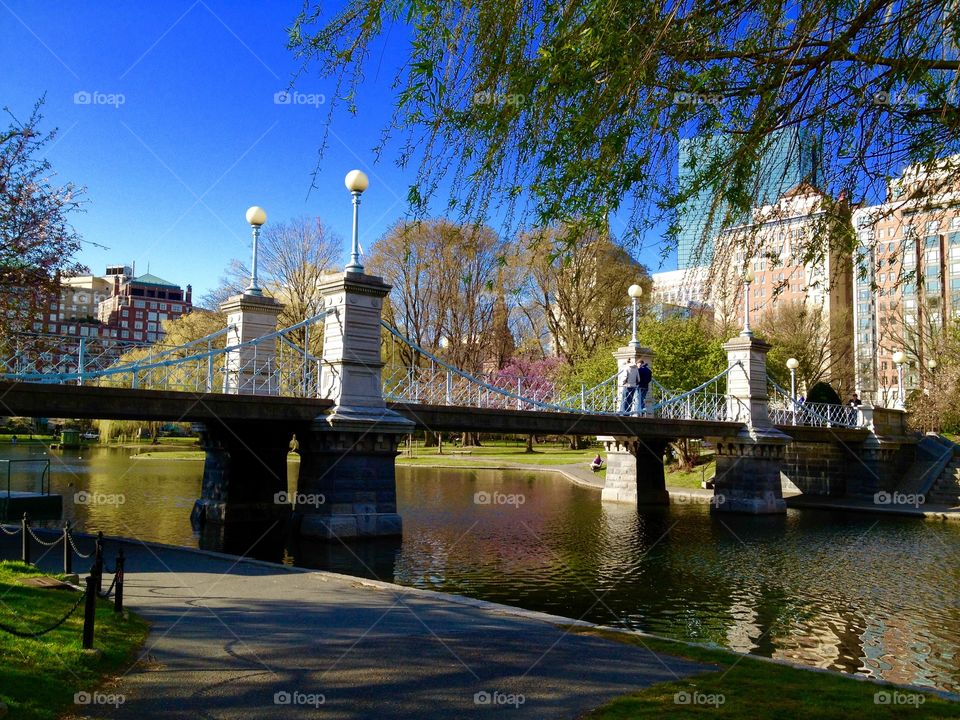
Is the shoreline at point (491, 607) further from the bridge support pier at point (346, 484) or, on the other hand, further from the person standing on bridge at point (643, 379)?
the person standing on bridge at point (643, 379)

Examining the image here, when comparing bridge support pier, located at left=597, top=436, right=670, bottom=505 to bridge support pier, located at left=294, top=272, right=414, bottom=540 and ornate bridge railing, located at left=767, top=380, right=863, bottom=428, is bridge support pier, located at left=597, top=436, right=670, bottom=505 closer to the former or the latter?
ornate bridge railing, located at left=767, top=380, right=863, bottom=428

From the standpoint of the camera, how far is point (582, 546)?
1698 cm

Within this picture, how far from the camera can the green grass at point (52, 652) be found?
509cm

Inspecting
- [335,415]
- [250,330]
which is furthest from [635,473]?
[250,330]

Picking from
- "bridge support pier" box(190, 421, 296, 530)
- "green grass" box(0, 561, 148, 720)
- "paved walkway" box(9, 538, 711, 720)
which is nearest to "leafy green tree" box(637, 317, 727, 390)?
"bridge support pier" box(190, 421, 296, 530)

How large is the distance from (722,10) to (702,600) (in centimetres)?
927

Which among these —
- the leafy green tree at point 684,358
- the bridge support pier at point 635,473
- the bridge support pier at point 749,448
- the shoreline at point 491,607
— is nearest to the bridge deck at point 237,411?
the shoreline at point 491,607

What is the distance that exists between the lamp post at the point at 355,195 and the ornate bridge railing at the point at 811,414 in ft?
57.6

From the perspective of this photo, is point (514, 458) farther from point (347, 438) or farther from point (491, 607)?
point (491, 607)

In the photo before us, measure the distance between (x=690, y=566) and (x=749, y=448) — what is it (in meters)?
11.0

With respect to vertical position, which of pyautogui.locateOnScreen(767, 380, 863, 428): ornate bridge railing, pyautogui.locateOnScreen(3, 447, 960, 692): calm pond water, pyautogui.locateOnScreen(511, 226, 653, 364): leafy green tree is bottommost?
pyautogui.locateOnScreen(3, 447, 960, 692): calm pond water

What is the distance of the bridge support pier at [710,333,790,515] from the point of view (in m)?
24.7

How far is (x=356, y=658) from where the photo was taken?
6512 mm

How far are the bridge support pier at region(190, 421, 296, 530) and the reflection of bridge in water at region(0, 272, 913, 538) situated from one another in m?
0.03
